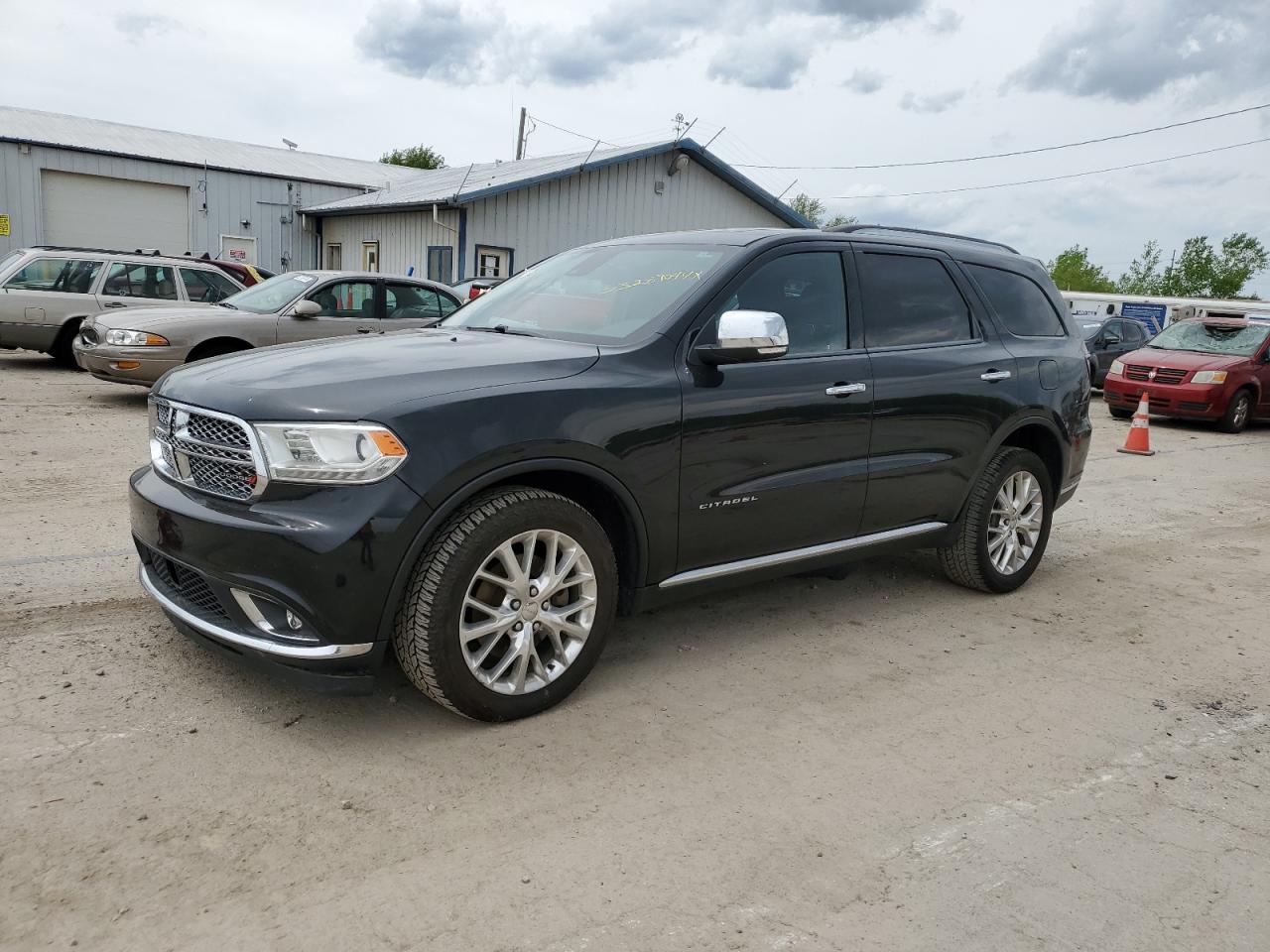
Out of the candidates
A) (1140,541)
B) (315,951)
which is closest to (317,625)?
(315,951)

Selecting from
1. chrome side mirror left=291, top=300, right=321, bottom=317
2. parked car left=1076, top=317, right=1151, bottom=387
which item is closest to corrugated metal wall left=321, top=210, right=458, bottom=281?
chrome side mirror left=291, top=300, right=321, bottom=317

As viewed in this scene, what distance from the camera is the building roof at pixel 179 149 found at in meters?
24.7

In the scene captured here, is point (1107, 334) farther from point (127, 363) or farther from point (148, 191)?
point (148, 191)

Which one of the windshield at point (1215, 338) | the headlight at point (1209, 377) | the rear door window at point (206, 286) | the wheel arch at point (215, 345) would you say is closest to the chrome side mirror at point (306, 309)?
the wheel arch at point (215, 345)

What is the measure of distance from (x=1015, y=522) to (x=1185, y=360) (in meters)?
11.2

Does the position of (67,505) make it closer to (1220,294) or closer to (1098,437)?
(1098,437)

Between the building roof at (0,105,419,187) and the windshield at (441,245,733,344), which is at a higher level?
the building roof at (0,105,419,187)

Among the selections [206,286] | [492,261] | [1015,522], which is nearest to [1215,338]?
[1015,522]

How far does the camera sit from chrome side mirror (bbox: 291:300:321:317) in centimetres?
1013

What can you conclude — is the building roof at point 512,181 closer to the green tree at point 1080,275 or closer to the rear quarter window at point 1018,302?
the rear quarter window at point 1018,302

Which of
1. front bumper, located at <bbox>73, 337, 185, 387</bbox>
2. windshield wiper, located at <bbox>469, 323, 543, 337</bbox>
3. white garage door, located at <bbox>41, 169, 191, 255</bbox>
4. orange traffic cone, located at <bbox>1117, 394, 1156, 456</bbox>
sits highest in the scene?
white garage door, located at <bbox>41, 169, 191, 255</bbox>

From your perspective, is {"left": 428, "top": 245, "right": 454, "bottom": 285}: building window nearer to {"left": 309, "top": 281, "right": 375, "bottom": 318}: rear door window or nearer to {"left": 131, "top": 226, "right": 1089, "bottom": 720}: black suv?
{"left": 309, "top": 281, "right": 375, "bottom": 318}: rear door window

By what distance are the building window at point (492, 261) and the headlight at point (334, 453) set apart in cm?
1852

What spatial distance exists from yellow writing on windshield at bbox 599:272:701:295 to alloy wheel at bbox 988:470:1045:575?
2.20m
